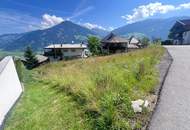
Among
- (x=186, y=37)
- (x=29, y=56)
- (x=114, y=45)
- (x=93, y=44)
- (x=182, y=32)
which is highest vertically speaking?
(x=182, y=32)

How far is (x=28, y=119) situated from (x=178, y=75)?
5981 mm

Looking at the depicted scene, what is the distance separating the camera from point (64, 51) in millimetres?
79000

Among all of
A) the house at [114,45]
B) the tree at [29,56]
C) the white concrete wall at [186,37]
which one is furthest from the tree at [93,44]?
the white concrete wall at [186,37]

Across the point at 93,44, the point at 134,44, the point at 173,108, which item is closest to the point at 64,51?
the point at 93,44

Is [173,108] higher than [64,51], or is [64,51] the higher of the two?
[173,108]

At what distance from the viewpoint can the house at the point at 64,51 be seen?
250 ft

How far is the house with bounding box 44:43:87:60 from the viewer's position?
2995 inches

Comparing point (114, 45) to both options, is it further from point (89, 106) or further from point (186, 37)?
point (89, 106)

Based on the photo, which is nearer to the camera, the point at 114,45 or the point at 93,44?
the point at 114,45

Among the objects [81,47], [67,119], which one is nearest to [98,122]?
[67,119]

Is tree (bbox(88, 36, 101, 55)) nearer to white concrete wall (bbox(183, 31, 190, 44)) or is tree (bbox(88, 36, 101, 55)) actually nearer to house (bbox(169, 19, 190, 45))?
house (bbox(169, 19, 190, 45))

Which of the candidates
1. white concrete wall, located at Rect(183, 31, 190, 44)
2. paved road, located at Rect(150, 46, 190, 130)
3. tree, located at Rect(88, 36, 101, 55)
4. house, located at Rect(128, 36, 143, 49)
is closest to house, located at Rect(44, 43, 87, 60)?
tree, located at Rect(88, 36, 101, 55)

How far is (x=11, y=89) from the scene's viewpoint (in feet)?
28.7

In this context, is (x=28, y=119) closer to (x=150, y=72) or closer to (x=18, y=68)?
(x=150, y=72)
